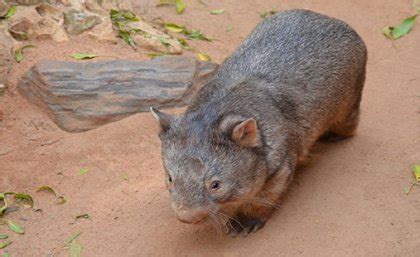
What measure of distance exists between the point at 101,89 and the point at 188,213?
293 cm

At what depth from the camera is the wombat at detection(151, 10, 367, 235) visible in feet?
18.1

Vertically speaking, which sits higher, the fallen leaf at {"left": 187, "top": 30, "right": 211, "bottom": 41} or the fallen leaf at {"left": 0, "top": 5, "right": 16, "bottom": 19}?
the fallen leaf at {"left": 0, "top": 5, "right": 16, "bottom": 19}

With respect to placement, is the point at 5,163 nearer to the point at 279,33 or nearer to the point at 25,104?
the point at 25,104

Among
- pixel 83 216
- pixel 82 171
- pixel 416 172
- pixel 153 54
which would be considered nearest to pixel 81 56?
pixel 153 54

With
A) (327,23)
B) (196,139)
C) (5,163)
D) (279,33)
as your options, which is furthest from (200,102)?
(5,163)

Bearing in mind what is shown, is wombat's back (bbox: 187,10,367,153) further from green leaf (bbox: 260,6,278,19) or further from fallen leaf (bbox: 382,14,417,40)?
green leaf (bbox: 260,6,278,19)

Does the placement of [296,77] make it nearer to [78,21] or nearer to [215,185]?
[215,185]

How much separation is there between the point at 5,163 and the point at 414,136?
14.6ft

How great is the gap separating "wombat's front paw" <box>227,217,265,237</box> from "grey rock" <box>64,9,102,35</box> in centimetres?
374

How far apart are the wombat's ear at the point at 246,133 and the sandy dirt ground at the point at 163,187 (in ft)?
2.96


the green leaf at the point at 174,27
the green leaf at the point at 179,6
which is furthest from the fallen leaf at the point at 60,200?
the green leaf at the point at 179,6

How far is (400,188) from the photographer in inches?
251

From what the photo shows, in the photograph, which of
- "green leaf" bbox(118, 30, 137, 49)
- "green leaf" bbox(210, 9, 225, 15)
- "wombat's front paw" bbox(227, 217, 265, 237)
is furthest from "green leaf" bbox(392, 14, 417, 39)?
"wombat's front paw" bbox(227, 217, 265, 237)

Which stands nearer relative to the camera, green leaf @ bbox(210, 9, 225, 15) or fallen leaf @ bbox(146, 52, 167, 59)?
fallen leaf @ bbox(146, 52, 167, 59)
